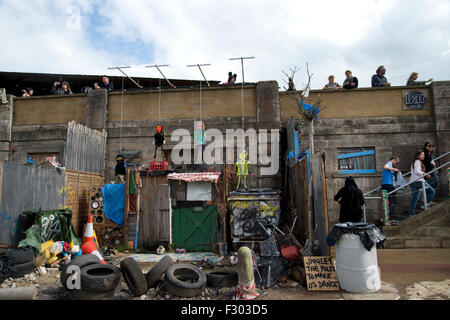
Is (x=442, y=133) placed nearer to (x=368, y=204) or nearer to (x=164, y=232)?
(x=368, y=204)

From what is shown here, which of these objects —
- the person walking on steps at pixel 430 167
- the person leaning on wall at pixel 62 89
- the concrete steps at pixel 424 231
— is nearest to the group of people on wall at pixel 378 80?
the person walking on steps at pixel 430 167

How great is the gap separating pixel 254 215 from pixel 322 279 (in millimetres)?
4085

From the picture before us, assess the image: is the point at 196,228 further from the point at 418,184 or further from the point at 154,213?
the point at 418,184

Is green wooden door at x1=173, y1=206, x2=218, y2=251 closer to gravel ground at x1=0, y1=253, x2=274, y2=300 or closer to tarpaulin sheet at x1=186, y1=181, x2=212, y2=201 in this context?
tarpaulin sheet at x1=186, y1=181, x2=212, y2=201

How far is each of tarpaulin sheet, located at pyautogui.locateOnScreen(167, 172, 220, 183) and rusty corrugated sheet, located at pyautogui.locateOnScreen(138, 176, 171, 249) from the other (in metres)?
0.50

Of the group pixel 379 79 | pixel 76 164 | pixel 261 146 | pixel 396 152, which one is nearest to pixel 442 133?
pixel 396 152

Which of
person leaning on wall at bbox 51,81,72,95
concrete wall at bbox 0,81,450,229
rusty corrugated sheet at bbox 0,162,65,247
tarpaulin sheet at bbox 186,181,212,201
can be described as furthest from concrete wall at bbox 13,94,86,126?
tarpaulin sheet at bbox 186,181,212,201

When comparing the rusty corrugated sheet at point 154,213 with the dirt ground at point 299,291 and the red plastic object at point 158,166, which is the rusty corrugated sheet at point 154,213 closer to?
the red plastic object at point 158,166

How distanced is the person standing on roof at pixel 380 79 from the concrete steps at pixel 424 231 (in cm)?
641

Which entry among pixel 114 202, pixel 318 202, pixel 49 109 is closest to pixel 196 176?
pixel 114 202

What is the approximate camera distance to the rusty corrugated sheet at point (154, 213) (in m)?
10.8

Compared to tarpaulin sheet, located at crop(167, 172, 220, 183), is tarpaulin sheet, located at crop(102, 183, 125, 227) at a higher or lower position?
lower

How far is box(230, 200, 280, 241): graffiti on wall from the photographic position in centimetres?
970

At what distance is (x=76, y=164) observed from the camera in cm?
1195
